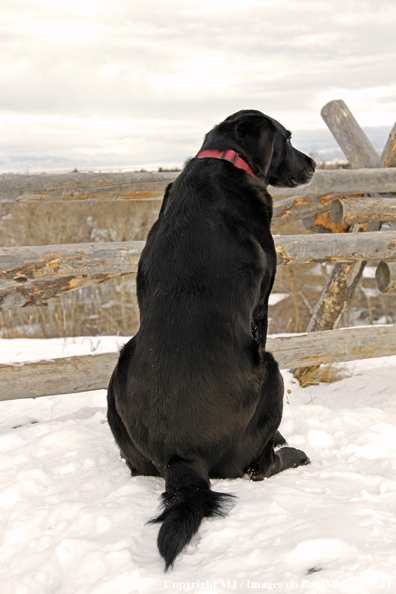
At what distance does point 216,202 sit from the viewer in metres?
2.15

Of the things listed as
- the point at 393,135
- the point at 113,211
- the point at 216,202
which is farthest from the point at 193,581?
the point at 113,211

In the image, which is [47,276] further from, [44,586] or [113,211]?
[113,211]

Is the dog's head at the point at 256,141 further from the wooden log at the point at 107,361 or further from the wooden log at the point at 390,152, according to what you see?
the wooden log at the point at 390,152

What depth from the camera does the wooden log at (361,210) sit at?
153 inches

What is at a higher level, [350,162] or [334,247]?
[350,162]

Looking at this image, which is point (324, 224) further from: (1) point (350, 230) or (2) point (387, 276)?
(2) point (387, 276)

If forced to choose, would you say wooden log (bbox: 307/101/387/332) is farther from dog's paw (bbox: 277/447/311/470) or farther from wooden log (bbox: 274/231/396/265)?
dog's paw (bbox: 277/447/311/470)

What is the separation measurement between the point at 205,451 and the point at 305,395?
219 cm

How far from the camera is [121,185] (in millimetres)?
3613

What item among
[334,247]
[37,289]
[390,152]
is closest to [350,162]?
[390,152]

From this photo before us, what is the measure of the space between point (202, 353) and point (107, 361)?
1420 mm

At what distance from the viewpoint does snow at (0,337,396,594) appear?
1373 millimetres

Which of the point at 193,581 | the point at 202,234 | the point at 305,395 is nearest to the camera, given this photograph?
the point at 193,581

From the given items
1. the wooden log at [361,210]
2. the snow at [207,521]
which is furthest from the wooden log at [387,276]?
the snow at [207,521]
